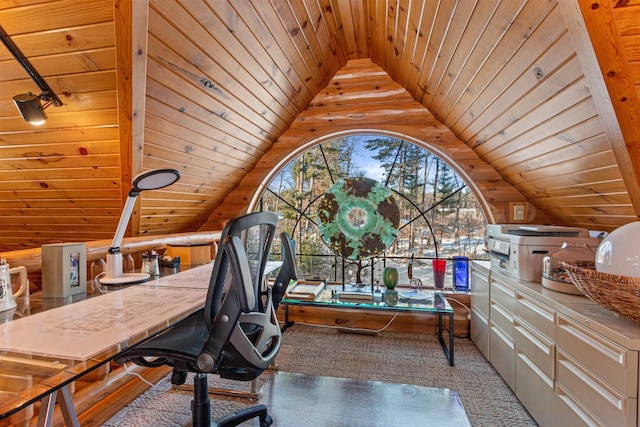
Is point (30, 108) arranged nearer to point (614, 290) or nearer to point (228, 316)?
point (228, 316)

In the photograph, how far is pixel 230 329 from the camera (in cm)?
101

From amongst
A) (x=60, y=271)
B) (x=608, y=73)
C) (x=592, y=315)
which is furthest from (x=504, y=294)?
(x=60, y=271)

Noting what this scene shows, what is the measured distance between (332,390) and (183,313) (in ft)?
4.23

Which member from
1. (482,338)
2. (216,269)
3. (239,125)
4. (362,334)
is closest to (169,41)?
(239,125)

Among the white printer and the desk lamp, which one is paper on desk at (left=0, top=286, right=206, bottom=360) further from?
the white printer

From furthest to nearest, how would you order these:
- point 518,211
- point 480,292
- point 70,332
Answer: point 518,211 → point 480,292 → point 70,332

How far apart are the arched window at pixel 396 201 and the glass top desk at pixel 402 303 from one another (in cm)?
47

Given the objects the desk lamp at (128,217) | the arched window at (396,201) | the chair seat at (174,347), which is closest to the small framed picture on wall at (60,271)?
the desk lamp at (128,217)

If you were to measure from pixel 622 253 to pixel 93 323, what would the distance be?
69.3 inches

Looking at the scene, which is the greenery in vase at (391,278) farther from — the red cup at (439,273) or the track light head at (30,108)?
the track light head at (30,108)

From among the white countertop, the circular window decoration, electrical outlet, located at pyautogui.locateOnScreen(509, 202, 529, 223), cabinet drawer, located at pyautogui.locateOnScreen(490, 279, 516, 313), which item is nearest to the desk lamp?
the circular window decoration

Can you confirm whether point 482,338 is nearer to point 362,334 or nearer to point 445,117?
point 362,334

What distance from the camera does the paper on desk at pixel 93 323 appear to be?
0.78 metres

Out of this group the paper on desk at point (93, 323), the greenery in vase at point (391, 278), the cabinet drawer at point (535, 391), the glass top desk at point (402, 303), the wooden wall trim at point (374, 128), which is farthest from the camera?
the wooden wall trim at point (374, 128)
